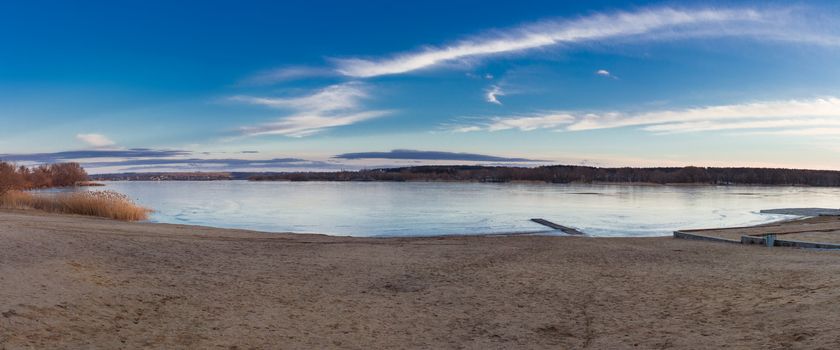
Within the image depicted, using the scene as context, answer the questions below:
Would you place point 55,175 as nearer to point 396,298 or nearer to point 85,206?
point 85,206

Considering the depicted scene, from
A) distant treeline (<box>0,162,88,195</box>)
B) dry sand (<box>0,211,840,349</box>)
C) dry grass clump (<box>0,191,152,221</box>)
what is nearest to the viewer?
dry sand (<box>0,211,840,349</box>)

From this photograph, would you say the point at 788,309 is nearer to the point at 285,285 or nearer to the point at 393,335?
the point at 393,335

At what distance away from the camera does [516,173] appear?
148625 mm

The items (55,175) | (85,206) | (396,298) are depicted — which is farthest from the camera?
(55,175)

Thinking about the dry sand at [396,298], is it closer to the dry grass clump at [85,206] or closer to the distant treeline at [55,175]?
the dry grass clump at [85,206]

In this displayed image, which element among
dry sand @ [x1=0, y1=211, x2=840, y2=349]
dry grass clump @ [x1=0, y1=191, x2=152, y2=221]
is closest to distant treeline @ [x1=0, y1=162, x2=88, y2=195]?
dry grass clump @ [x1=0, y1=191, x2=152, y2=221]

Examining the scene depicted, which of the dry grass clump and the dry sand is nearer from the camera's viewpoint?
the dry sand

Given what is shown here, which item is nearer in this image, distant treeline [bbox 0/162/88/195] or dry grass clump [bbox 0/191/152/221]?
dry grass clump [bbox 0/191/152/221]

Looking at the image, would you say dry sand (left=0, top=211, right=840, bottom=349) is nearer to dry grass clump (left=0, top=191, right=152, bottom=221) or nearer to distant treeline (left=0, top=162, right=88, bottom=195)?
dry grass clump (left=0, top=191, right=152, bottom=221)

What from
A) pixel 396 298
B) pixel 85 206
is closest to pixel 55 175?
pixel 85 206

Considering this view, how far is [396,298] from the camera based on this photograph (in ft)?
30.0

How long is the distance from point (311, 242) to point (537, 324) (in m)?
10.0

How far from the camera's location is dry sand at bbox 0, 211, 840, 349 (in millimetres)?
6590

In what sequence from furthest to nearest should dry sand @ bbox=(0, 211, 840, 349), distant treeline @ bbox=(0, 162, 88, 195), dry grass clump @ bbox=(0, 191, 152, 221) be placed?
distant treeline @ bbox=(0, 162, 88, 195) < dry grass clump @ bbox=(0, 191, 152, 221) < dry sand @ bbox=(0, 211, 840, 349)
